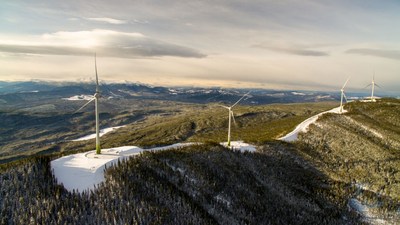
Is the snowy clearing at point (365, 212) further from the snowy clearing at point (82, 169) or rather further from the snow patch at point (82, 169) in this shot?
the snow patch at point (82, 169)

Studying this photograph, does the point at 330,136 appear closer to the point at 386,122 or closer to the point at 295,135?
the point at 295,135

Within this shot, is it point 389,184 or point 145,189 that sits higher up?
point 145,189

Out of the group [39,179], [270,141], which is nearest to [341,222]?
[270,141]

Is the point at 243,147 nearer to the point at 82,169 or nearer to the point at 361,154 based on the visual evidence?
the point at 361,154

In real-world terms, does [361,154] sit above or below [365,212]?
above

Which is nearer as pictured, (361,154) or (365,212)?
(365,212)

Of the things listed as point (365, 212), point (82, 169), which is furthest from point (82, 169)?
point (365, 212)

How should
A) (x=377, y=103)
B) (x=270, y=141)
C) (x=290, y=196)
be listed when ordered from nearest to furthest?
1. (x=290, y=196)
2. (x=270, y=141)
3. (x=377, y=103)

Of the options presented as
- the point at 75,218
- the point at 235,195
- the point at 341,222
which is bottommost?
the point at 341,222
